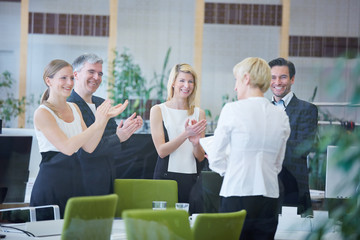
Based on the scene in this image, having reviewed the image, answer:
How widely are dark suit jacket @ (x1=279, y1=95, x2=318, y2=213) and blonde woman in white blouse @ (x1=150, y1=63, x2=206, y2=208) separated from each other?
509mm

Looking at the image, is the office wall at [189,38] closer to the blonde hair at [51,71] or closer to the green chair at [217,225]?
the blonde hair at [51,71]

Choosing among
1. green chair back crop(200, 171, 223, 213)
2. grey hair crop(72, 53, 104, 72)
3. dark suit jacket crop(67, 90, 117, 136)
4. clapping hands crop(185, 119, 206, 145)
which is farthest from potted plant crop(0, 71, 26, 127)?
green chair back crop(200, 171, 223, 213)

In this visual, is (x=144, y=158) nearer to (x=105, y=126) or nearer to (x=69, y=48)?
(x=105, y=126)

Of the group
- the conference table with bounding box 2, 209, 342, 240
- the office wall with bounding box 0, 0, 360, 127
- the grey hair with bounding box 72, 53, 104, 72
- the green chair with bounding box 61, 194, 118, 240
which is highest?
the office wall with bounding box 0, 0, 360, 127

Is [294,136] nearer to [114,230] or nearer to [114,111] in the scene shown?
[114,111]

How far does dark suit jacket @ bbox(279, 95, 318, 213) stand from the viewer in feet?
10.4

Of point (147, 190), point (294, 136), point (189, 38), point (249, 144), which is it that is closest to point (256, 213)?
point (249, 144)

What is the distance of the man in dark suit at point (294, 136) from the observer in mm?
3197

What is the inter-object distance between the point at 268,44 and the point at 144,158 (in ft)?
7.47

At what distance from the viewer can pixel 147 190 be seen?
3238 millimetres

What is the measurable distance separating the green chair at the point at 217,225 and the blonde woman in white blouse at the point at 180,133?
0.89 metres

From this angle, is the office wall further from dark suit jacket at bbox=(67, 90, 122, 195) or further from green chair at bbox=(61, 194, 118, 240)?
green chair at bbox=(61, 194, 118, 240)

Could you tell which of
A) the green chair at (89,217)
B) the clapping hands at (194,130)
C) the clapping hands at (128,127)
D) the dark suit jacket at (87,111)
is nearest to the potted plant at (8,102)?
the clapping hands at (128,127)

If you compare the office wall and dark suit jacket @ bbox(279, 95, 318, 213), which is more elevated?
the office wall
